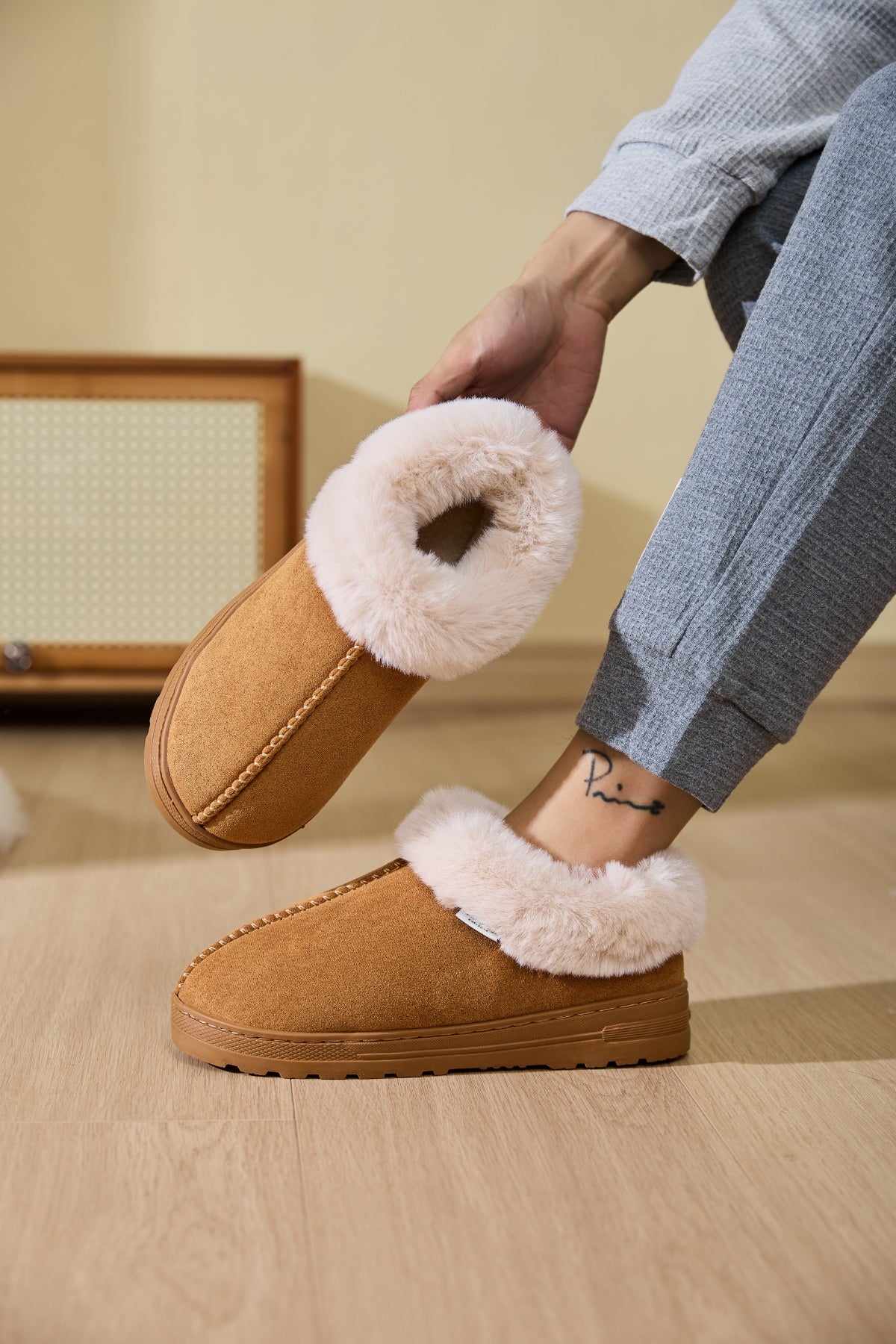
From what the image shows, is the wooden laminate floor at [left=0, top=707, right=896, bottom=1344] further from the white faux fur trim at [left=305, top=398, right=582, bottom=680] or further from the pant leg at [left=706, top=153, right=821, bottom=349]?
the pant leg at [left=706, top=153, right=821, bottom=349]

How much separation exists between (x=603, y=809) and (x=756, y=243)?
0.39 metres

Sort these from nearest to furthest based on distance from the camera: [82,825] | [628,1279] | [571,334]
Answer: [628,1279] → [571,334] → [82,825]

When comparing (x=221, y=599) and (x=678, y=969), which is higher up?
(x=678, y=969)

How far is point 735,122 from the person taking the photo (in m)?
0.76

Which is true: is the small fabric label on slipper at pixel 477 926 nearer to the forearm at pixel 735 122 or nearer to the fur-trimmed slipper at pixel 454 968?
the fur-trimmed slipper at pixel 454 968

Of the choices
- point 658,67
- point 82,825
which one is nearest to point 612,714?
point 82,825

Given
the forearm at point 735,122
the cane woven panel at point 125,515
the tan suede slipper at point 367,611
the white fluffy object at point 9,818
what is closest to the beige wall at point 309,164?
the cane woven panel at point 125,515

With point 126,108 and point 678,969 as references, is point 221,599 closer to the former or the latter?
point 126,108

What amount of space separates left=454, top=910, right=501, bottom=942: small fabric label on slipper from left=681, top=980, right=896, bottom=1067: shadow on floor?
0.15 meters

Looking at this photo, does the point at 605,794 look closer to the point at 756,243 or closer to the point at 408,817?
the point at 408,817

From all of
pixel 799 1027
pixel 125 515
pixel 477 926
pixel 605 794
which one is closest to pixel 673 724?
pixel 605 794

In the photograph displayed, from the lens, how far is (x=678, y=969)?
28.2 inches

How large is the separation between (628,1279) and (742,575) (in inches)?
13.5

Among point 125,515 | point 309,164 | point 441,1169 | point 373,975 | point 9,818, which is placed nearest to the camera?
point 441,1169
